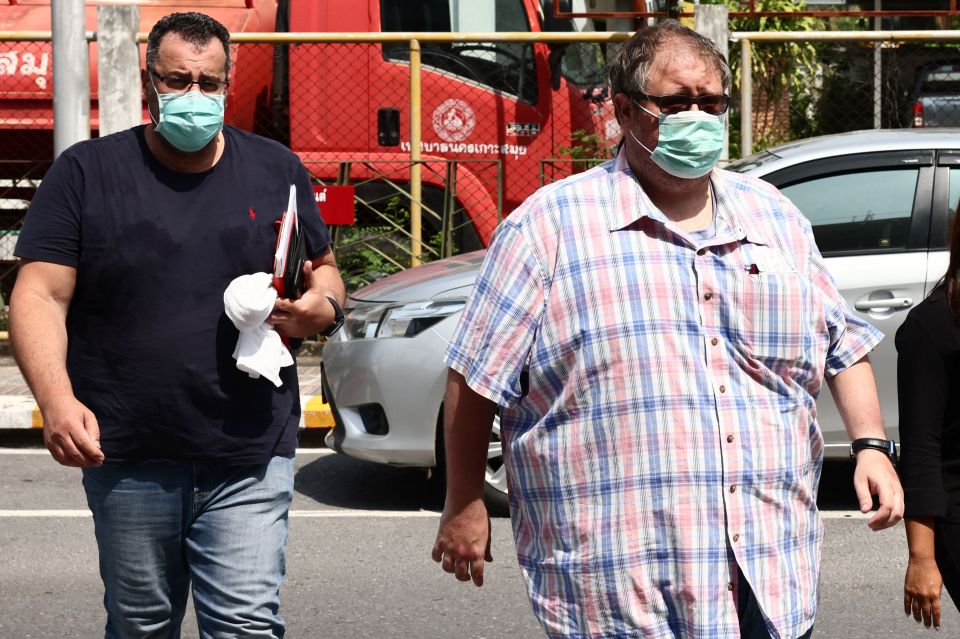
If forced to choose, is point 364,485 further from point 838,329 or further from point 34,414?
point 838,329

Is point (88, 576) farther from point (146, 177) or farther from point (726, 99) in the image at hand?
point (726, 99)

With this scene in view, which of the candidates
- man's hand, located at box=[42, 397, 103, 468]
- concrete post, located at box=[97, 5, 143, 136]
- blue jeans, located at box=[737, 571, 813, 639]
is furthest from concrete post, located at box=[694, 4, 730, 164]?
blue jeans, located at box=[737, 571, 813, 639]

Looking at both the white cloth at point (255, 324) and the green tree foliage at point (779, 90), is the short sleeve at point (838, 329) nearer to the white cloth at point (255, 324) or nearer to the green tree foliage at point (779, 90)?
the white cloth at point (255, 324)

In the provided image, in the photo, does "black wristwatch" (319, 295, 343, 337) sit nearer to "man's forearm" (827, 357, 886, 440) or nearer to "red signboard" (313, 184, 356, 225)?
"man's forearm" (827, 357, 886, 440)

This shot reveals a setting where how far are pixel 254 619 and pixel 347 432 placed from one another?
3.22 metres

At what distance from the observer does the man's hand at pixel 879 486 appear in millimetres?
2654

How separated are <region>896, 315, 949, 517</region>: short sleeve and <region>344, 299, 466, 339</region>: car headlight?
3.31 m

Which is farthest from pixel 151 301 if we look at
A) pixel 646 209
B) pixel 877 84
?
pixel 877 84

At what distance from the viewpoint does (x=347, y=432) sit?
629cm

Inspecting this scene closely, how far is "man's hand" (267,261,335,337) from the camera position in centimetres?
309

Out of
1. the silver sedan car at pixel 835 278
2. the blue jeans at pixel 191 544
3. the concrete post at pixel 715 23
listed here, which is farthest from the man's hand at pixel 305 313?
the concrete post at pixel 715 23

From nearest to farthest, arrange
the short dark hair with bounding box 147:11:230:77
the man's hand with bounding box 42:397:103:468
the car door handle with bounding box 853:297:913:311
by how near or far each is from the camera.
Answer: the man's hand with bounding box 42:397:103:468
the short dark hair with bounding box 147:11:230:77
the car door handle with bounding box 853:297:913:311

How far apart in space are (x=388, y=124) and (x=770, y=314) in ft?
25.6

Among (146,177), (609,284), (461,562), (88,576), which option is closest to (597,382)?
(609,284)
